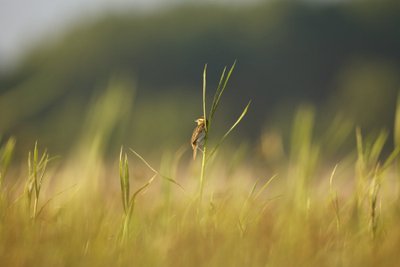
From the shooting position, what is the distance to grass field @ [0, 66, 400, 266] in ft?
4.34

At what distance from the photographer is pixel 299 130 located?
189 cm

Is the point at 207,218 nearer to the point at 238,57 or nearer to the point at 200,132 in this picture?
the point at 200,132

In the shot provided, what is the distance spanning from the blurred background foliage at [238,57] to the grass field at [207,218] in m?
32.7

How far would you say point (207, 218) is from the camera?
164 cm

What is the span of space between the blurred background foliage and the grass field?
32.7 meters

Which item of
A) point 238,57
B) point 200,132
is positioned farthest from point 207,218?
point 238,57

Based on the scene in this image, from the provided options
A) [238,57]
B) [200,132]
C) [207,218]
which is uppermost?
[238,57]

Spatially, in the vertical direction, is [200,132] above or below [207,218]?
above

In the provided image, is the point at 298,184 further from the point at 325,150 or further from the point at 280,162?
the point at 280,162

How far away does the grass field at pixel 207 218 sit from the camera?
4.34 feet

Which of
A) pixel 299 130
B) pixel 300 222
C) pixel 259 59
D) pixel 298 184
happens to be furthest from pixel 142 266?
pixel 259 59

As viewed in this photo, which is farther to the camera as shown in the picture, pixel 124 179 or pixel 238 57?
pixel 238 57

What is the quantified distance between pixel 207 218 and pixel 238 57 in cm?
4401

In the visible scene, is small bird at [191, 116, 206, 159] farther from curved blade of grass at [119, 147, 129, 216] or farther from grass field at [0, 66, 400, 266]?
curved blade of grass at [119, 147, 129, 216]
